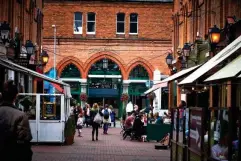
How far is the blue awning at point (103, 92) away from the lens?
50.9 m

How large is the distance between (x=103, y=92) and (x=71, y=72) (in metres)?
3.66

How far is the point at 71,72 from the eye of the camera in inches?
1959

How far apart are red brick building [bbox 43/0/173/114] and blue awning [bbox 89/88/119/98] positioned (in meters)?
0.40

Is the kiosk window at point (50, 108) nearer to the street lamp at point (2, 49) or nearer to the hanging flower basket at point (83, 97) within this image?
the street lamp at point (2, 49)

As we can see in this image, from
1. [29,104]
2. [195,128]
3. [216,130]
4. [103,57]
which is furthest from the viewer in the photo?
[103,57]

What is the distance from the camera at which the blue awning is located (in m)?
50.9

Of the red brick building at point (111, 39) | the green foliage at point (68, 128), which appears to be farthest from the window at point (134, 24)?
the green foliage at point (68, 128)

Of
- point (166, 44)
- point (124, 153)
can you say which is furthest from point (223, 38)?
point (166, 44)

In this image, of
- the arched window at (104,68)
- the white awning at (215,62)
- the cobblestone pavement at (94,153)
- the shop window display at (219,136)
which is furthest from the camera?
the arched window at (104,68)

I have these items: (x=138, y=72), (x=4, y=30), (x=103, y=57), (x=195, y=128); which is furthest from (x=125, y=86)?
(x=195, y=128)

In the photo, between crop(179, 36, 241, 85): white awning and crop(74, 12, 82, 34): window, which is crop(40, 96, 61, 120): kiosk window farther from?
crop(74, 12, 82, 34): window

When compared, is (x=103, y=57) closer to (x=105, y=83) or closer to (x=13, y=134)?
(x=105, y=83)

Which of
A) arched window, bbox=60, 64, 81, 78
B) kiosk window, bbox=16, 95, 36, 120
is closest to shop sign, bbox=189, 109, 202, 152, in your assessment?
kiosk window, bbox=16, 95, 36, 120

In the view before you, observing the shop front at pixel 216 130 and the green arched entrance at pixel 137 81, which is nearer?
the shop front at pixel 216 130
